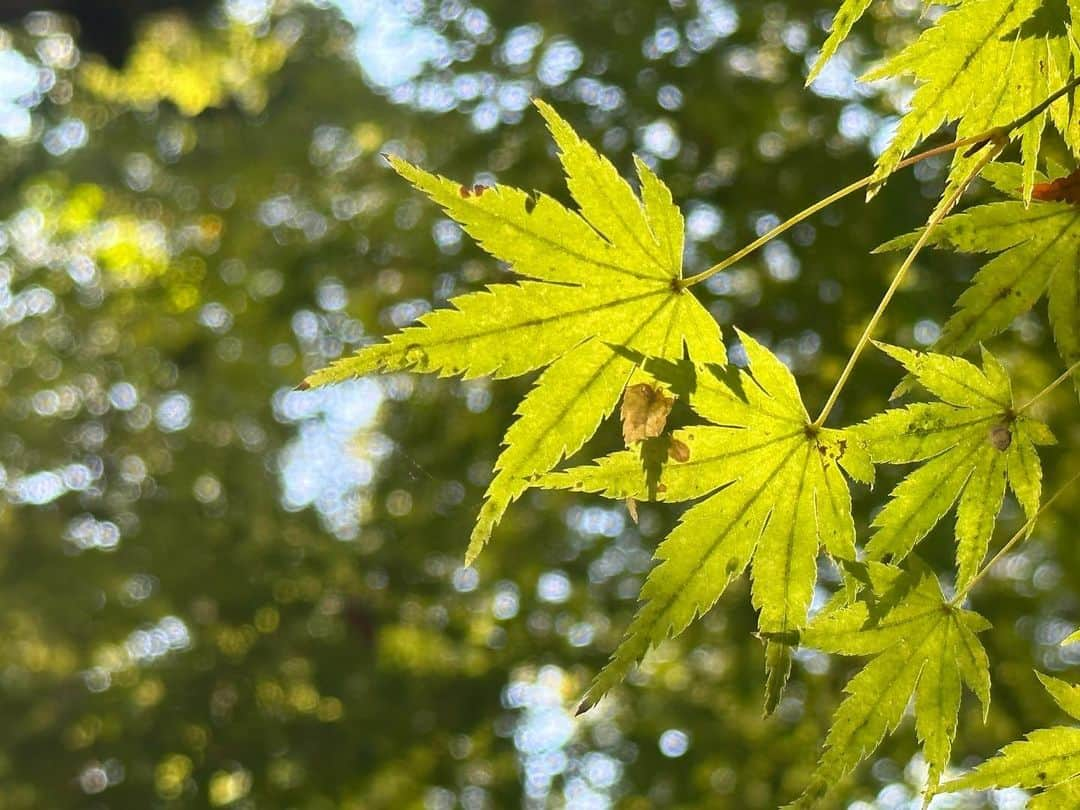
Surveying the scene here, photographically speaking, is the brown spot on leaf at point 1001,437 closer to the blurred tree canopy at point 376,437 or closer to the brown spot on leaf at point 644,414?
the brown spot on leaf at point 644,414

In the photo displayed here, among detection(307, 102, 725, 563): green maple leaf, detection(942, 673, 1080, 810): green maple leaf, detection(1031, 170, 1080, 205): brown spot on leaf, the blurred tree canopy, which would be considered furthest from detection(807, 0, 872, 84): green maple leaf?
the blurred tree canopy

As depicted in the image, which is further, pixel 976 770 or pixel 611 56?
pixel 611 56

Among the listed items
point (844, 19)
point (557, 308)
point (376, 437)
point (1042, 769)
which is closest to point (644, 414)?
point (557, 308)

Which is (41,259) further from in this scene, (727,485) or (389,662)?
(727,485)

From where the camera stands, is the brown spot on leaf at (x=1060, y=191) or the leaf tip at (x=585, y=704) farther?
the brown spot on leaf at (x=1060, y=191)

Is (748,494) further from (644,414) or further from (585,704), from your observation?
(585,704)

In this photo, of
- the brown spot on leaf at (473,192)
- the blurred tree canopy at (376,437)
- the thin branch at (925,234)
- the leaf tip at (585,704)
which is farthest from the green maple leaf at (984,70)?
the blurred tree canopy at (376,437)

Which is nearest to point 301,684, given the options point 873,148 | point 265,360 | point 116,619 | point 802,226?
point 116,619
